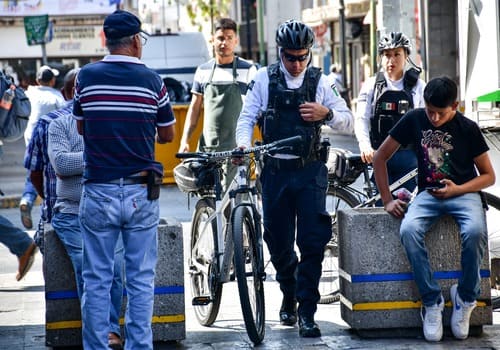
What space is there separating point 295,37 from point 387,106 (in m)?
1.26

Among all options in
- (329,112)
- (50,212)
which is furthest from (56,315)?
(329,112)

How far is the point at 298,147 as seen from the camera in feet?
25.6

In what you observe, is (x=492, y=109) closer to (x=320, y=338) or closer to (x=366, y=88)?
(x=366, y=88)

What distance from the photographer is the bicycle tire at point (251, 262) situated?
7371 mm

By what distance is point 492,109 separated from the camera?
14.0m

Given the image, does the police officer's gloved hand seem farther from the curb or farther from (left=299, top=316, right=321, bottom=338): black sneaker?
the curb

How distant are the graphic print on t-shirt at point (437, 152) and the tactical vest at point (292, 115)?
0.70 metres

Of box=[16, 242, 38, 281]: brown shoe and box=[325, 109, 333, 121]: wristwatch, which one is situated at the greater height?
box=[325, 109, 333, 121]: wristwatch

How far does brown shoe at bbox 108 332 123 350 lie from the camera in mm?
7053

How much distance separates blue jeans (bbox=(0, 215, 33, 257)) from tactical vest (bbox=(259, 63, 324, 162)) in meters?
3.30

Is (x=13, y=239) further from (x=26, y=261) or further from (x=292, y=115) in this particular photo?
(x=292, y=115)

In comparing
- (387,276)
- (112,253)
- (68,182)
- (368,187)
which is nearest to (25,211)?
(368,187)

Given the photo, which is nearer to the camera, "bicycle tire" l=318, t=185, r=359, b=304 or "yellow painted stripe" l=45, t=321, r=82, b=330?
"yellow painted stripe" l=45, t=321, r=82, b=330

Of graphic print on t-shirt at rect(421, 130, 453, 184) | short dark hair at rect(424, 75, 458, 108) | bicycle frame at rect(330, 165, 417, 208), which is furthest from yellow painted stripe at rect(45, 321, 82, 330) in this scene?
short dark hair at rect(424, 75, 458, 108)
